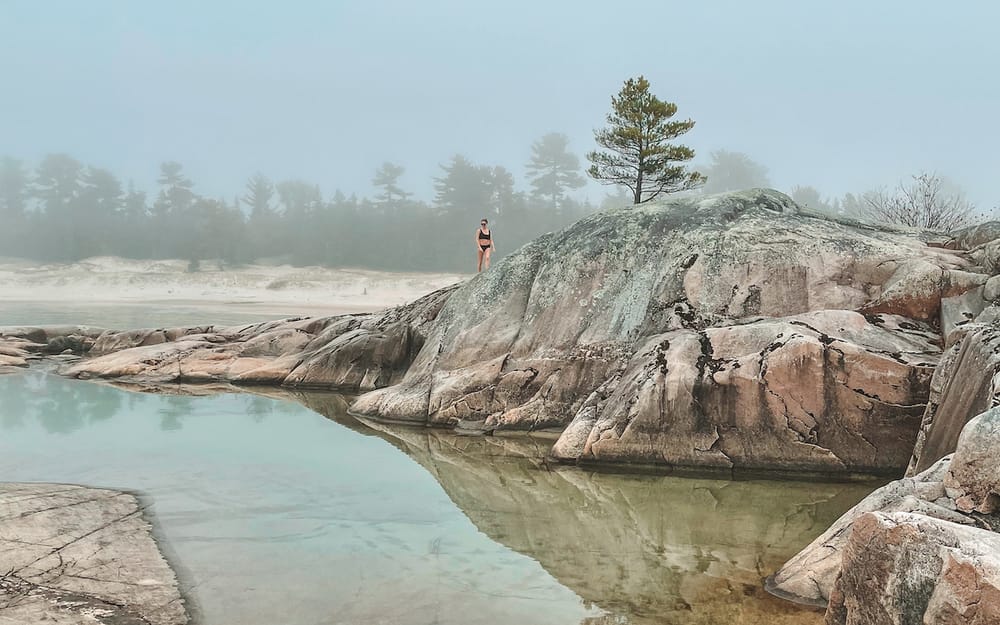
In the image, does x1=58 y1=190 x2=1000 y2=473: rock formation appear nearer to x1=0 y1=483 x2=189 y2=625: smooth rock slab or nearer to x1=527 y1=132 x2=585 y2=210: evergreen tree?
x1=0 y1=483 x2=189 y2=625: smooth rock slab

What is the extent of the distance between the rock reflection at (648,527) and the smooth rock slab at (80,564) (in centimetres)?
283

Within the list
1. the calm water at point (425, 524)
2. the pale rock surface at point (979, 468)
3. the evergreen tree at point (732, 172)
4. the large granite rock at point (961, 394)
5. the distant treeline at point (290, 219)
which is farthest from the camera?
the evergreen tree at point (732, 172)

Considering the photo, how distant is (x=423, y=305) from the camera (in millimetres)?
16969

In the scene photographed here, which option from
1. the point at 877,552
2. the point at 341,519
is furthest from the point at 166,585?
the point at 877,552

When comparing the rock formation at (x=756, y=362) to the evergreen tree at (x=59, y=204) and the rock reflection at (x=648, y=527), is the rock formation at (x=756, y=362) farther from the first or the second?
the evergreen tree at (x=59, y=204)

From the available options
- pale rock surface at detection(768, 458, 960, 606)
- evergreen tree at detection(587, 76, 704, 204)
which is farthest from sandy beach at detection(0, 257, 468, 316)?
pale rock surface at detection(768, 458, 960, 606)

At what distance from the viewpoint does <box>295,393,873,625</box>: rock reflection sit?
16.7 ft

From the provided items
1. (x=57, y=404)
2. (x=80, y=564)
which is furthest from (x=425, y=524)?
(x=57, y=404)

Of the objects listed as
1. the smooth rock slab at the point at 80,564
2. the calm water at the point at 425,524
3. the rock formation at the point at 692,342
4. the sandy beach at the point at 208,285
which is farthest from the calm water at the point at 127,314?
the smooth rock slab at the point at 80,564

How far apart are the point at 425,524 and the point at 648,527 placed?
2124mm

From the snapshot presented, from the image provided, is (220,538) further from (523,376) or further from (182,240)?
(182,240)

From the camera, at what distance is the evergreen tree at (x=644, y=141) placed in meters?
24.1

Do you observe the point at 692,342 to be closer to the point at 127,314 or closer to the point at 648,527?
the point at 648,527

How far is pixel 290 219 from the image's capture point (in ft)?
244
